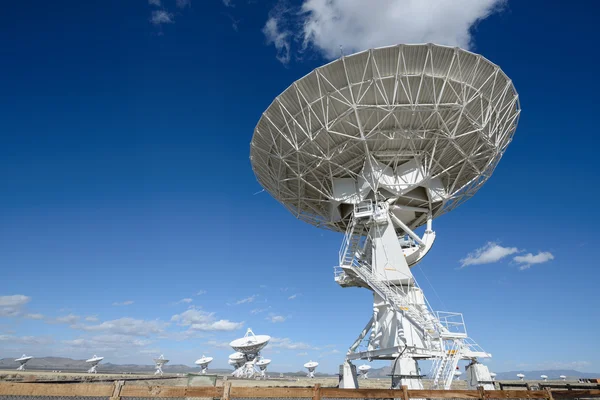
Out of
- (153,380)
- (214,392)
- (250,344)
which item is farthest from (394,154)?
(250,344)

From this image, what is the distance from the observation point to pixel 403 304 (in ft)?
58.4

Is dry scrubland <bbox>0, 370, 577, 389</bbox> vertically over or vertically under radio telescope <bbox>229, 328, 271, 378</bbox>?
under

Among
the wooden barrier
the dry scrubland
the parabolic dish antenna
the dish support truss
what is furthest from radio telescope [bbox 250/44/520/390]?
the parabolic dish antenna

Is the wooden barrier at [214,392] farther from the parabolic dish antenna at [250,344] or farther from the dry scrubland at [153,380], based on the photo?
the parabolic dish antenna at [250,344]

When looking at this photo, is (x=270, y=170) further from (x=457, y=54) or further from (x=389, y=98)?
(x=457, y=54)

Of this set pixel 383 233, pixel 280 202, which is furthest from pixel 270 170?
pixel 383 233

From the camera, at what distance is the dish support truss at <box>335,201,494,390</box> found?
16.2m

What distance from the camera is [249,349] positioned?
4612 centimetres

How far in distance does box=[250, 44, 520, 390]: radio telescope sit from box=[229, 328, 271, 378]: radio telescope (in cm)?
2857

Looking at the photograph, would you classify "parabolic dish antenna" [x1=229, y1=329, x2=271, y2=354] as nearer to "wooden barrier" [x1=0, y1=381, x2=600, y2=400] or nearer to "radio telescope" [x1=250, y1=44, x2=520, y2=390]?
"radio telescope" [x1=250, y1=44, x2=520, y2=390]

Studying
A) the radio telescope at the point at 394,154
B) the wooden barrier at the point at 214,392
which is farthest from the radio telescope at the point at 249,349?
the wooden barrier at the point at 214,392

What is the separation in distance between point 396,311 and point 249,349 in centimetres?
3343

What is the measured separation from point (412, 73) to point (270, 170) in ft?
33.0

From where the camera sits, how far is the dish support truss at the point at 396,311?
16.2m
